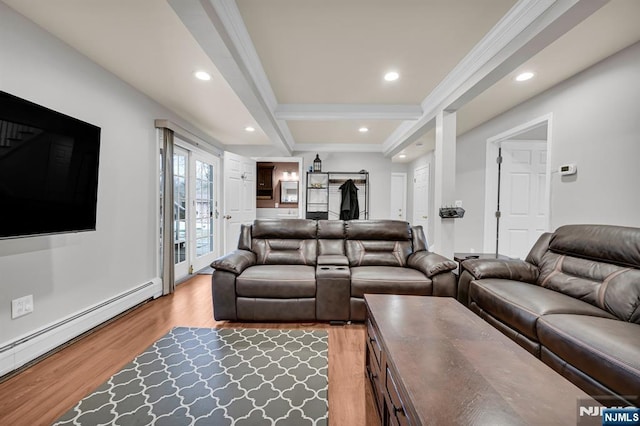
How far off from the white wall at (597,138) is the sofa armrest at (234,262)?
3393 millimetres

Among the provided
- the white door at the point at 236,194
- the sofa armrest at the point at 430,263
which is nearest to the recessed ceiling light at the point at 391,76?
the sofa armrest at the point at 430,263

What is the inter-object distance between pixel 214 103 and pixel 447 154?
9.53 ft

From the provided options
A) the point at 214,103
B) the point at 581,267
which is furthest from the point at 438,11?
the point at 214,103

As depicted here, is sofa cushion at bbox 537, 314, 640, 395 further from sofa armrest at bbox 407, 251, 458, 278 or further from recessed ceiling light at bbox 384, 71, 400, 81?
→ recessed ceiling light at bbox 384, 71, 400, 81

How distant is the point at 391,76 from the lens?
2.67 meters

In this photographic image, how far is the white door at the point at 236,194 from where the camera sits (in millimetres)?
4559

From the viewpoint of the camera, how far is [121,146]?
8.82 ft

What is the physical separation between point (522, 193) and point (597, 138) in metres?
1.45

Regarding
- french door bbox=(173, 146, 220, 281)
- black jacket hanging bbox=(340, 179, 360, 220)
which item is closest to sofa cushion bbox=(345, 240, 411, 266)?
black jacket hanging bbox=(340, 179, 360, 220)

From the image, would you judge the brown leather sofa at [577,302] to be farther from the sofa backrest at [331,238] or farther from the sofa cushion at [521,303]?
the sofa backrest at [331,238]

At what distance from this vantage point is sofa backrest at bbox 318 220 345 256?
3072 millimetres

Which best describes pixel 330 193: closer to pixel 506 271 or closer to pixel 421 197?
pixel 421 197

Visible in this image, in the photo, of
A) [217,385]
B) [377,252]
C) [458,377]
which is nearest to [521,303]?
[458,377]

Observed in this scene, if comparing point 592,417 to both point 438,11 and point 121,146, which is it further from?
point 121,146
